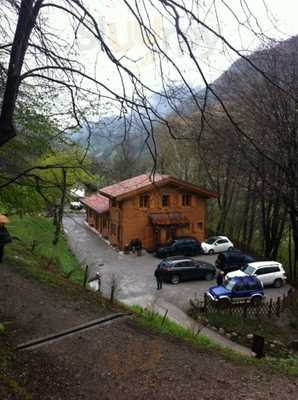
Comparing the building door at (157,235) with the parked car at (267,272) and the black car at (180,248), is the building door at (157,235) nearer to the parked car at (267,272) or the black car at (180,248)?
the black car at (180,248)

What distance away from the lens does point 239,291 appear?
766 inches

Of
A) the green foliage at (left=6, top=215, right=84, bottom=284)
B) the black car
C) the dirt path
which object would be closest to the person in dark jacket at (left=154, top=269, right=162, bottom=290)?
the green foliage at (left=6, top=215, right=84, bottom=284)

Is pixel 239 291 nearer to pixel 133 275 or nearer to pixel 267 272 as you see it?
pixel 267 272

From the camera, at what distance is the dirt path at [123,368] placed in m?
5.92

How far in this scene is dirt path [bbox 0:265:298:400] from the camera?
592 centimetres

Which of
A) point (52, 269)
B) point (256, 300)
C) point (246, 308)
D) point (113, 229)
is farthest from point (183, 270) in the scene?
point (113, 229)

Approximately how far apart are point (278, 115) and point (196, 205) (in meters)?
21.6

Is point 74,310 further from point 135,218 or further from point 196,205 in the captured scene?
point 196,205

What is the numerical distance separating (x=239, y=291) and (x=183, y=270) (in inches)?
164

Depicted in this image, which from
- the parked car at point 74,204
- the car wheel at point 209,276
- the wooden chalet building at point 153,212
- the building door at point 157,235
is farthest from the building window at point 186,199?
the car wheel at point 209,276

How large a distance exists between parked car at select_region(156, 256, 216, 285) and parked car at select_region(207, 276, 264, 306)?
3.10 m

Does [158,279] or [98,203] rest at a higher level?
[98,203]

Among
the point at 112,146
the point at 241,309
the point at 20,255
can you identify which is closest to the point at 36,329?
the point at 112,146

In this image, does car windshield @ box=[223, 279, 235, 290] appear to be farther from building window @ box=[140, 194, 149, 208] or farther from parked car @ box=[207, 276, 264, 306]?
building window @ box=[140, 194, 149, 208]
